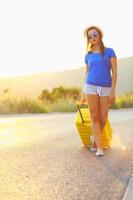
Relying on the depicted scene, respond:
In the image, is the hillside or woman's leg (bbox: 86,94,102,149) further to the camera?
the hillside

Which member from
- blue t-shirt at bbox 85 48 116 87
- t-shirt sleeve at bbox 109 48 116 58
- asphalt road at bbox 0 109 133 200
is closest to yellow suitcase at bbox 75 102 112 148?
asphalt road at bbox 0 109 133 200

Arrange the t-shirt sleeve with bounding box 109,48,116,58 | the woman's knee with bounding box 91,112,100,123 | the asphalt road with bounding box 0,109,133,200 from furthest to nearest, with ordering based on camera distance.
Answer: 1. the woman's knee with bounding box 91,112,100,123
2. the t-shirt sleeve with bounding box 109,48,116,58
3. the asphalt road with bounding box 0,109,133,200

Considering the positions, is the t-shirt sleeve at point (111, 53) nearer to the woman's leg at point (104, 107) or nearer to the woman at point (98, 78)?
the woman at point (98, 78)

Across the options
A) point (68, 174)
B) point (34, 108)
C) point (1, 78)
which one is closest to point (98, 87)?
point (68, 174)

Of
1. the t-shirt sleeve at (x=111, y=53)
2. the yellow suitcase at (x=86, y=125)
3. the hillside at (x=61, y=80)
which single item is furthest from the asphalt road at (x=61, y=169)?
the hillside at (x=61, y=80)

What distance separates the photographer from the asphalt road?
23.3 feet

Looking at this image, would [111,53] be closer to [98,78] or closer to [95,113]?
[98,78]

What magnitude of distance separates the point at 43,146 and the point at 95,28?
2.58 meters

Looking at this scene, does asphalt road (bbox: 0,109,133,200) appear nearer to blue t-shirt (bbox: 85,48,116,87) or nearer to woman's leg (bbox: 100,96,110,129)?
woman's leg (bbox: 100,96,110,129)

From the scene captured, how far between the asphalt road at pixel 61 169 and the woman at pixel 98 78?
614 millimetres

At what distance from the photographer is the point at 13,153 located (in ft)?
34.7

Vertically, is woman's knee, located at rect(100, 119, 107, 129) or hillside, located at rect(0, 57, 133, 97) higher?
woman's knee, located at rect(100, 119, 107, 129)

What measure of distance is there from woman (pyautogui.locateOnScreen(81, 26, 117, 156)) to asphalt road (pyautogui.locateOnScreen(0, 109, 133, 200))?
61 centimetres

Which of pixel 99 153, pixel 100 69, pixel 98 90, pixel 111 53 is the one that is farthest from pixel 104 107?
pixel 111 53
